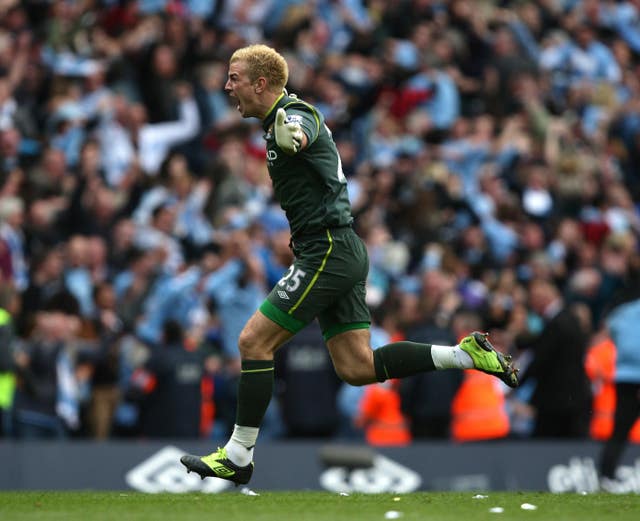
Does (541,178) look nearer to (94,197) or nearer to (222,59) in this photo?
(222,59)

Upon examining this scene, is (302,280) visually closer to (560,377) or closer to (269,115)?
(269,115)

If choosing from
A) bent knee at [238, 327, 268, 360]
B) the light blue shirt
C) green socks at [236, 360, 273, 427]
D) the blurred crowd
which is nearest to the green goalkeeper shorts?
bent knee at [238, 327, 268, 360]

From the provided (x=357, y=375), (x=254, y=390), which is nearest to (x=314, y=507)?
(x=254, y=390)

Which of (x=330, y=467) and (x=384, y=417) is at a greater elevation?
(x=384, y=417)

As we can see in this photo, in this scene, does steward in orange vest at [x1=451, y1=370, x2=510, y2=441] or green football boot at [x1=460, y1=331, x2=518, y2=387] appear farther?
steward in orange vest at [x1=451, y1=370, x2=510, y2=441]

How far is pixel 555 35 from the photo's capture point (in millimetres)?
22156

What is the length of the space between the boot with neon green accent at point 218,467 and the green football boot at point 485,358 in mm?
1485

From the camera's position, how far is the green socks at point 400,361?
28.1 feet

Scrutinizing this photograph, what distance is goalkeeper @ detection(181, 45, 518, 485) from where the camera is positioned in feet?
27.0

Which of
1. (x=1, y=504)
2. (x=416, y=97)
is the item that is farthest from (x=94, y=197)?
(x=1, y=504)

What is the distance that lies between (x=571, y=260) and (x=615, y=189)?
69.8 inches

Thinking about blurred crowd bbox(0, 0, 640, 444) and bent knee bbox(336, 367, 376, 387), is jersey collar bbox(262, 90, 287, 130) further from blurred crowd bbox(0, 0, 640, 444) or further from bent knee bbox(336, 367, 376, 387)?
blurred crowd bbox(0, 0, 640, 444)

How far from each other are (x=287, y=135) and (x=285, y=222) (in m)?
8.10

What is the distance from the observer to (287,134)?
7.79m
